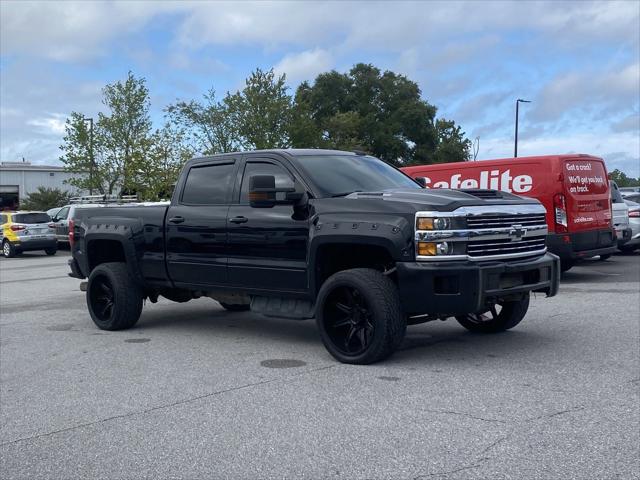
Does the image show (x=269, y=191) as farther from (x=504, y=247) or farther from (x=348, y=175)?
(x=504, y=247)

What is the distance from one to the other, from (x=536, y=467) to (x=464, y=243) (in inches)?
102

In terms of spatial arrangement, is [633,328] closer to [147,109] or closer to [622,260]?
[622,260]

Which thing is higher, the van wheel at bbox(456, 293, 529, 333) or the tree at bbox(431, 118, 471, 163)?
the tree at bbox(431, 118, 471, 163)

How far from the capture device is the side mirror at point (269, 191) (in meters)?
7.28

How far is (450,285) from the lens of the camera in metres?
6.48

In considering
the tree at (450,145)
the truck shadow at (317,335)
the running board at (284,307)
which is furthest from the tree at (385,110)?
the running board at (284,307)

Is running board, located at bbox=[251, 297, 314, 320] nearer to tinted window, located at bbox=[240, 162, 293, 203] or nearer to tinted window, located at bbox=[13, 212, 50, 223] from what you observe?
tinted window, located at bbox=[240, 162, 293, 203]

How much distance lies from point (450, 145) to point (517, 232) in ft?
193

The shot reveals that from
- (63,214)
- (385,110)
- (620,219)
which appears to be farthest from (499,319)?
(385,110)

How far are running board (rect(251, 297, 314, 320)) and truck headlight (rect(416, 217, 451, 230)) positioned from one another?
152 centimetres

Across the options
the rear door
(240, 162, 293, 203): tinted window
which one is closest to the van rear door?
(240, 162, 293, 203): tinted window

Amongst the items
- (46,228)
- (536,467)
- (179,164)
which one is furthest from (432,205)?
(179,164)

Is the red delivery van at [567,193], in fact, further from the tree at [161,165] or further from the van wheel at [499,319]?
the tree at [161,165]

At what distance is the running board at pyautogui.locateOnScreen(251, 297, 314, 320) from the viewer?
24.6 ft
